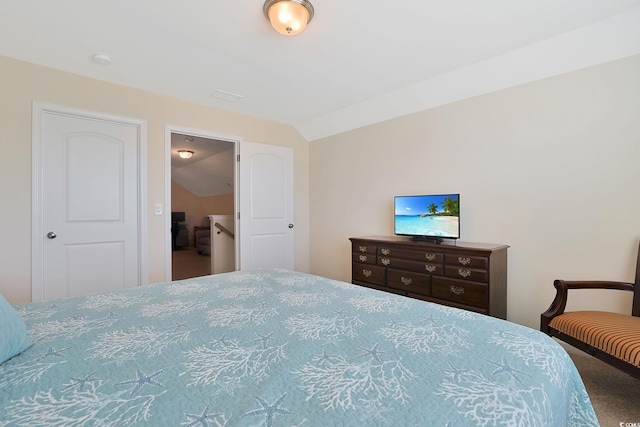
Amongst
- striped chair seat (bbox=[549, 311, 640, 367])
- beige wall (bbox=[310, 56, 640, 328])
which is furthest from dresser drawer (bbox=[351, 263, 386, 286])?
striped chair seat (bbox=[549, 311, 640, 367])

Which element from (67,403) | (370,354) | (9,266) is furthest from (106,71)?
(370,354)

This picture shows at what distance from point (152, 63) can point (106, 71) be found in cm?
51

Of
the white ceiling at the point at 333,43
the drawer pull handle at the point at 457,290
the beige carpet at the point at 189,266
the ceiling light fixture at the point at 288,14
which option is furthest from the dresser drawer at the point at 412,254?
the beige carpet at the point at 189,266

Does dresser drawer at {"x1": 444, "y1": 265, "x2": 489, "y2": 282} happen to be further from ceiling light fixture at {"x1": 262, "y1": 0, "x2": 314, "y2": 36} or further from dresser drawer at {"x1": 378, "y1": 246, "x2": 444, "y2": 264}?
ceiling light fixture at {"x1": 262, "y1": 0, "x2": 314, "y2": 36}

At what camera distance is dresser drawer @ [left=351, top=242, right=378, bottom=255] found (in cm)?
312

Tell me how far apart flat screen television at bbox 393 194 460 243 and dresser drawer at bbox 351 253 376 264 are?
377mm

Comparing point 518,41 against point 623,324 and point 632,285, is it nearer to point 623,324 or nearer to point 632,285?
point 632,285

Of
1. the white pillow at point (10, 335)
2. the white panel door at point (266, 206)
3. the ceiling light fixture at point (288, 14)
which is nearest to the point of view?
the white pillow at point (10, 335)

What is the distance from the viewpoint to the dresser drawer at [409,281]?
8.85ft

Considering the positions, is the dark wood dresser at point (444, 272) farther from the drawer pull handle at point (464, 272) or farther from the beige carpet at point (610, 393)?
the beige carpet at point (610, 393)

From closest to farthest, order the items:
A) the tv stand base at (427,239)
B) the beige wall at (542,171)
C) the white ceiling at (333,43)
A: the white ceiling at (333,43), the beige wall at (542,171), the tv stand base at (427,239)

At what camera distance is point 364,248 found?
127 inches

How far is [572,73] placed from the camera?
2.31 meters

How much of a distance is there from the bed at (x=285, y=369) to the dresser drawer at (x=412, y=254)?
1.35 meters
